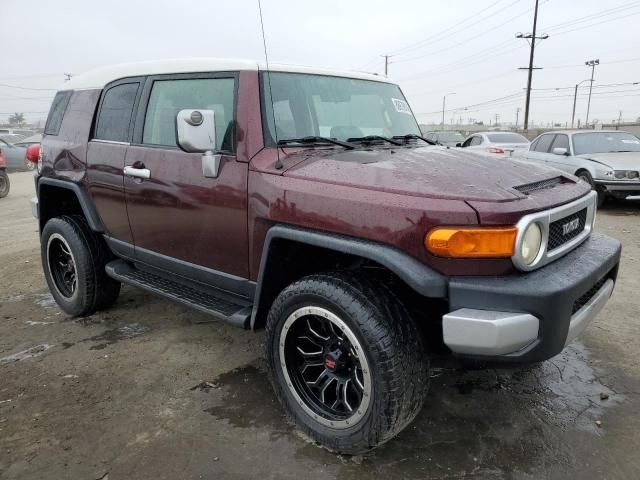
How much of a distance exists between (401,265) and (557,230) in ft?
2.77

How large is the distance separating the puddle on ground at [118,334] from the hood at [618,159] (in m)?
8.47

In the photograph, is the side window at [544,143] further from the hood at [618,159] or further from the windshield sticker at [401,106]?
the windshield sticker at [401,106]

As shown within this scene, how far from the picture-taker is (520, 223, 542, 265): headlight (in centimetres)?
210

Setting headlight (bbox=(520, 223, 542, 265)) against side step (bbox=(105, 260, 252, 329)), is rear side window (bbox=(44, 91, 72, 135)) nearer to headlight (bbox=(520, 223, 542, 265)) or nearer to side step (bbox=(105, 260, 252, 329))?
side step (bbox=(105, 260, 252, 329))

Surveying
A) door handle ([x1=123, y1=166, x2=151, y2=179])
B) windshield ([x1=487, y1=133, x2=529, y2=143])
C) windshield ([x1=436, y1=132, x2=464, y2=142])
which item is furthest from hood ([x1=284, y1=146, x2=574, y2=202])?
windshield ([x1=436, y1=132, x2=464, y2=142])

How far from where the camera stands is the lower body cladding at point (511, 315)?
1.97 m

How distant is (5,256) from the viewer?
21.2ft

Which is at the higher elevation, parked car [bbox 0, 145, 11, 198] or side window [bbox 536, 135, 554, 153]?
side window [bbox 536, 135, 554, 153]

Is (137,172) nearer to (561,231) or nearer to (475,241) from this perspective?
(475,241)

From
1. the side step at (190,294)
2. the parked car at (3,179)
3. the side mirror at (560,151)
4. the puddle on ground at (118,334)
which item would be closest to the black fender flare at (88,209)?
the side step at (190,294)

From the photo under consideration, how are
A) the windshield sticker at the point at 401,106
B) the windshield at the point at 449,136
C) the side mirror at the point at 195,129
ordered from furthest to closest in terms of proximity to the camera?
the windshield at the point at 449,136
the windshield sticker at the point at 401,106
the side mirror at the point at 195,129

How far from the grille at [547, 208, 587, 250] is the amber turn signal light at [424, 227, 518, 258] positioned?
39 centimetres

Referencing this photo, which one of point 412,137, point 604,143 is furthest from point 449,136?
point 412,137

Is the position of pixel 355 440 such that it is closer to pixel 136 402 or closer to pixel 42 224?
pixel 136 402
